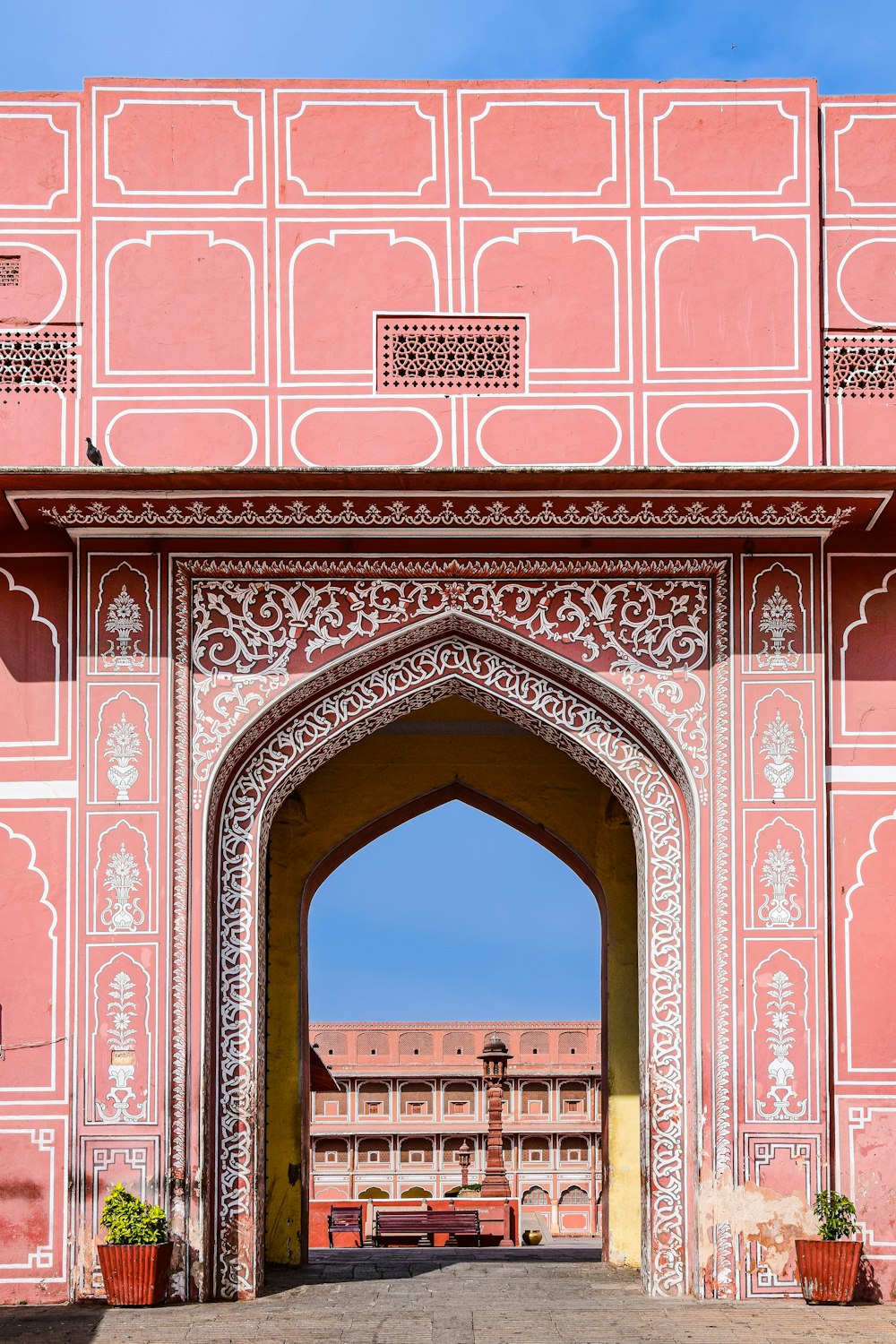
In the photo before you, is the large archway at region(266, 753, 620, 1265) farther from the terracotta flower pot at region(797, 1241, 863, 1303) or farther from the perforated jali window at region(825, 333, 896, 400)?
the perforated jali window at region(825, 333, 896, 400)

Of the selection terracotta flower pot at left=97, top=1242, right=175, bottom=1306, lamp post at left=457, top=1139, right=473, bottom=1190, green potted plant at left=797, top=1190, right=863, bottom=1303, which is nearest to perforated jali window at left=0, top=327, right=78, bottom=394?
terracotta flower pot at left=97, top=1242, right=175, bottom=1306

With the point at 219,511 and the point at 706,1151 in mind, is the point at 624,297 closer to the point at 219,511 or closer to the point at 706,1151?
the point at 219,511

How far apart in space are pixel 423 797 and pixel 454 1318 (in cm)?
441

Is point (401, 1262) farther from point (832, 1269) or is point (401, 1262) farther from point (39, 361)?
point (39, 361)

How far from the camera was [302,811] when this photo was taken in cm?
1227

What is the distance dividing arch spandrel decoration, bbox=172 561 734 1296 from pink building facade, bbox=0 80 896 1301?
0.08ft

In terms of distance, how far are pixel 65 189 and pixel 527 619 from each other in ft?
11.6

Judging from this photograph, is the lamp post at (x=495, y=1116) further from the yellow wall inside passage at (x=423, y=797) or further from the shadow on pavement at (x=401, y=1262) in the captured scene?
the yellow wall inside passage at (x=423, y=797)

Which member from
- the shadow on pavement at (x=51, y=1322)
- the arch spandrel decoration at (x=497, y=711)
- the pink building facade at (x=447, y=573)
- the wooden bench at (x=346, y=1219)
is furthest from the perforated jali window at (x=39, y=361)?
the wooden bench at (x=346, y=1219)

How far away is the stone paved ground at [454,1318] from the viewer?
324 inches

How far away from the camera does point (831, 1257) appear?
8914 mm

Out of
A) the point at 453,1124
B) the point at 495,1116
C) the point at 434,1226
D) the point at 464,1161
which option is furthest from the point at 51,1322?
the point at 453,1124

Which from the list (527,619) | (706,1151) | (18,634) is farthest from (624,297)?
(706,1151)

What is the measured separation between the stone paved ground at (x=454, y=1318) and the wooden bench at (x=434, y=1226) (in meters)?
8.01
